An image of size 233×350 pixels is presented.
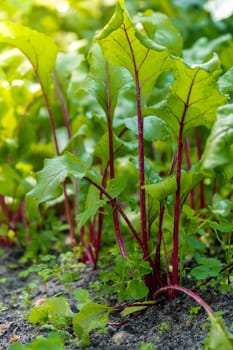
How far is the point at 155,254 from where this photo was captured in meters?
1.70

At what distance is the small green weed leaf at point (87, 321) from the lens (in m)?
1.48

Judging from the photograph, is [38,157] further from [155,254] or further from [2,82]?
[155,254]

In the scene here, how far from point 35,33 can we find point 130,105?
1.86 feet

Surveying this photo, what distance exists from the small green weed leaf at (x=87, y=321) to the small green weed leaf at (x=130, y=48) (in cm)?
62

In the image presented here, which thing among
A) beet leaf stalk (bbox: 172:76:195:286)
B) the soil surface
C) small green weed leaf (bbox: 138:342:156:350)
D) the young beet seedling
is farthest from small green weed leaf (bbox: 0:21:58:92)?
small green weed leaf (bbox: 138:342:156:350)

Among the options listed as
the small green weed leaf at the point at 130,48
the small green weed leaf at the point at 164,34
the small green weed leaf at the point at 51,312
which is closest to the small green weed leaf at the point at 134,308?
the small green weed leaf at the point at 51,312

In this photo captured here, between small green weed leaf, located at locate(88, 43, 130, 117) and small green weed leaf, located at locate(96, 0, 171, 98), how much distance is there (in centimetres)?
14

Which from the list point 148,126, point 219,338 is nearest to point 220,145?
point 219,338

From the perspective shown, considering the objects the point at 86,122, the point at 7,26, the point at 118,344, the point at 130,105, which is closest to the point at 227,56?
the point at 130,105

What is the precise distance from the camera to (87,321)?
150 cm

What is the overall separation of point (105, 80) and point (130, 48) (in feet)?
0.84

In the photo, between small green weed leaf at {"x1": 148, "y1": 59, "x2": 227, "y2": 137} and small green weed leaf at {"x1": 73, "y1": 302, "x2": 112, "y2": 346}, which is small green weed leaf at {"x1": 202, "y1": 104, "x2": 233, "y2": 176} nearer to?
small green weed leaf at {"x1": 148, "y1": 59, "x2": 227, "y2": 137}

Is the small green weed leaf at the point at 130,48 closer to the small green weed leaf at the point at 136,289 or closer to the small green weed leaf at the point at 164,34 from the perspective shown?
the small green weed leaf at the point at 164,34

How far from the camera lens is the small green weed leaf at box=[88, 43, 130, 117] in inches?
68.4
